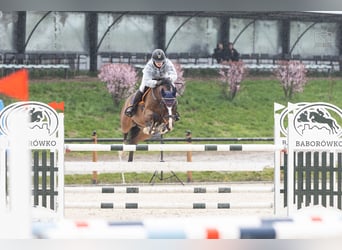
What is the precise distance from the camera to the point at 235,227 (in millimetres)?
1853

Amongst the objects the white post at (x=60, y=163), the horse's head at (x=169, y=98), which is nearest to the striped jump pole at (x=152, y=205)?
the white post at (x=60, y=163)

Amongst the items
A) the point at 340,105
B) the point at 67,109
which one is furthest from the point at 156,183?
the point at 340,105

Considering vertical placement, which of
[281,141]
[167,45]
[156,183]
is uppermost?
[167,45]

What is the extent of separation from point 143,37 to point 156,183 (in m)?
0.84

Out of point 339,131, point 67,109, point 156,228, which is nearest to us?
point 156,228

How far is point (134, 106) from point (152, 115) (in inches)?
7.8

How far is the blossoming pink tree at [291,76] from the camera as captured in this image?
16.7 ft

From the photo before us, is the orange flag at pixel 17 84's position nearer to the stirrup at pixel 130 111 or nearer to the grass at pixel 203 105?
the grass at pixel 203 105

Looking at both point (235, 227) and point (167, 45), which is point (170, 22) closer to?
point (167, 45)

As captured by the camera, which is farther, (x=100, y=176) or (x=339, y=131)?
(x=100, y=176)

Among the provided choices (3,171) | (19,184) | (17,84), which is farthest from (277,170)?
(19,184)

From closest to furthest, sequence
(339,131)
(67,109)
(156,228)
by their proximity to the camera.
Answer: (156,228)
(339,131)
(67,109)

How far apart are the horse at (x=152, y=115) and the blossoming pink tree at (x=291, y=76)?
782 millimetres
